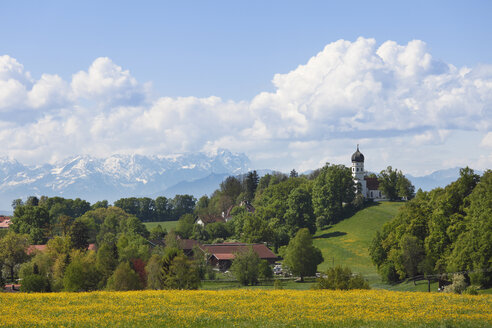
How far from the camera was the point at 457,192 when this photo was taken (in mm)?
83000

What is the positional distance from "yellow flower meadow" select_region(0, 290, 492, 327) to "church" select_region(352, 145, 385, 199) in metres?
133

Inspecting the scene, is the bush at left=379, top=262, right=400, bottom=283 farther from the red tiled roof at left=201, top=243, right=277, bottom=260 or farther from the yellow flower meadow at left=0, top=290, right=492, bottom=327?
the red tiled roof at left=201, top=243, right=277, bottom=260

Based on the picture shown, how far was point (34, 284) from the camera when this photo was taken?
69188 mm

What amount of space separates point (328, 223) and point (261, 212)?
815 inches

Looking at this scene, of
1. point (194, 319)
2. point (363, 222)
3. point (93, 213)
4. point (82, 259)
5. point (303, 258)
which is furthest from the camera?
point (93, 213)

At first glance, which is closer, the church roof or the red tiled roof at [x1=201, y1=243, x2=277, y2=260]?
the red tiled roof at [x1=201, y1=243, x2=277, y2=260]

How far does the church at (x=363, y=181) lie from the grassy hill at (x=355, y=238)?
41.6 ft

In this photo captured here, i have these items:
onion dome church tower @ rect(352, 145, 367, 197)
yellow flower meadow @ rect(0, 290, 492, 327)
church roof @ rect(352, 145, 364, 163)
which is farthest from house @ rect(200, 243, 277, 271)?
yellow flower meadow @ rect(0, 290, 492, 327)

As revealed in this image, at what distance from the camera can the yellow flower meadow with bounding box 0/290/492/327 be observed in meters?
38.9

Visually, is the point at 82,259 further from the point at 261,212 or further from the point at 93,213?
the point at 93,213

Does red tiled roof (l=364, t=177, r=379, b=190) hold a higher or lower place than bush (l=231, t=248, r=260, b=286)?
higher

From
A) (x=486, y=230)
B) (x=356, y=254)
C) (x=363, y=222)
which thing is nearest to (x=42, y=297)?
(x=486, y=230)

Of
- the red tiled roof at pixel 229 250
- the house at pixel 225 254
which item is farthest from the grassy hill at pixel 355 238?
the red tiled roof at pixel 229 250

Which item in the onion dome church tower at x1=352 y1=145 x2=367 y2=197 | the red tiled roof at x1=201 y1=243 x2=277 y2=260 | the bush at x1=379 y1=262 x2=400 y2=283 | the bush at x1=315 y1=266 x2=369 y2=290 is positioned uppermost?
the onion dome church tower at x1=352 y1=145 x2=367 y2=197
